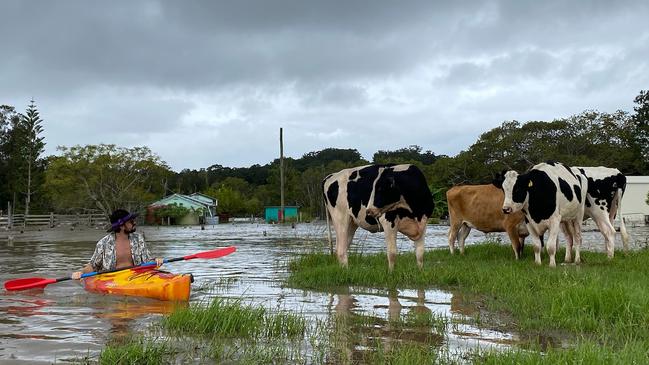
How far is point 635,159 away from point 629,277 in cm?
5444

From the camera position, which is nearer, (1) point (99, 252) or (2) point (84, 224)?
(1) point (99, 252)

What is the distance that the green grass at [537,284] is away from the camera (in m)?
5.67

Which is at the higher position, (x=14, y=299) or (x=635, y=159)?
(x=635, y=159)

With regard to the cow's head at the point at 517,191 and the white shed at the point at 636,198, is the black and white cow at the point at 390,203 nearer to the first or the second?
the cow's head at the point at 517,191

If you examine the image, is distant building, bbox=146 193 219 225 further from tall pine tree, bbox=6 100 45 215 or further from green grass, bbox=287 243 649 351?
green grass, bbox=287 243 649 351

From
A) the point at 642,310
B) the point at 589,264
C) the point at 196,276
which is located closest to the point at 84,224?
the point at 196,276

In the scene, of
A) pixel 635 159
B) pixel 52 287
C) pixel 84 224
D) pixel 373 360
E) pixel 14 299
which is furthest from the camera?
pixel 635 159

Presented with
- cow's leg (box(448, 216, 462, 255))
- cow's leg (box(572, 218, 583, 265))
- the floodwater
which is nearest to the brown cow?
cow's leg (box(448, 216, 462, 255))

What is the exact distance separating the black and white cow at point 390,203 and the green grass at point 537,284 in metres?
0.59

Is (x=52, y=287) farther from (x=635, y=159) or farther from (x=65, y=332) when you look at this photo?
(x=635, y=159)

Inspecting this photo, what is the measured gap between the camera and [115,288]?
8.27m

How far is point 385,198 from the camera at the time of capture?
10.2 meters

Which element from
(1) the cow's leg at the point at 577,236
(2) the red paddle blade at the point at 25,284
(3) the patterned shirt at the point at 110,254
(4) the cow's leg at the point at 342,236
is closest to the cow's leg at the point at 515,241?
(1) the cow's leg at the point at 577,236

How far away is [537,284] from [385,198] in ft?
9.95
